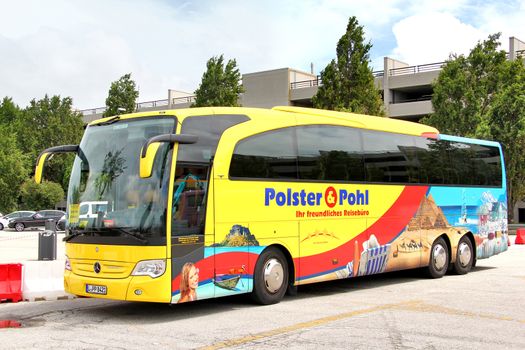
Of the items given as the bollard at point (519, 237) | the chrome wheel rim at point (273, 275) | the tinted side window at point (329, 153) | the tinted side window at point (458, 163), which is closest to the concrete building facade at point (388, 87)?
the bollard at point (519, 237)

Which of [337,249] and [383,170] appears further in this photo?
[383,170]

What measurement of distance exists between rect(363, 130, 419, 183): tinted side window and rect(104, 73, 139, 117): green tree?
38.3 metres

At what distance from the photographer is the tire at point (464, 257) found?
16.3 m

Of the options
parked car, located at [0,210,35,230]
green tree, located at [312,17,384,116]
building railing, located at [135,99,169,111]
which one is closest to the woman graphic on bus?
green tree, located at [312,17,384,116]

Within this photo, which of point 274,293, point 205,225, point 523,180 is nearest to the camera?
point 205,225

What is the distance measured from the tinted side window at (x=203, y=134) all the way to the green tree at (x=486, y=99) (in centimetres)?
3073

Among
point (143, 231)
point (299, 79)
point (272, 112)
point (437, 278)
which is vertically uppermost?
point (299, 79)

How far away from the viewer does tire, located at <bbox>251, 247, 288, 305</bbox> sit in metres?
11.1

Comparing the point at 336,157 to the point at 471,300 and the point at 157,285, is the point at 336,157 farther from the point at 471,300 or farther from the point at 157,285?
the point at 157,285

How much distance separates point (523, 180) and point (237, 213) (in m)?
34.9

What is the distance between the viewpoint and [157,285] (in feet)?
31.6

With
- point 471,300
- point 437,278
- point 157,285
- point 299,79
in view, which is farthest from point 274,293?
point 299,79

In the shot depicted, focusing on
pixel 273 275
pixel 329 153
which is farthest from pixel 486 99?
pixel 273 275

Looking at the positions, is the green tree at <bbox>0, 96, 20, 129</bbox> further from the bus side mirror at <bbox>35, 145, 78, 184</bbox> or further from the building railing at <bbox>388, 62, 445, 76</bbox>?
the bus side mirror at <bbox>35, 145, 78, 184</bbox>
